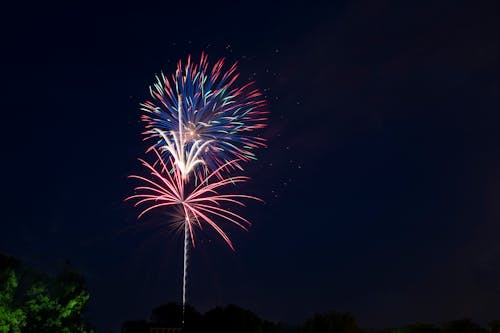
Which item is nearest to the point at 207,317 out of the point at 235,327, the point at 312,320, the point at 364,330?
the point at 235,327

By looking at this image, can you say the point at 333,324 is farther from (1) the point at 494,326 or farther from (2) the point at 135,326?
(2) the point at 135,326

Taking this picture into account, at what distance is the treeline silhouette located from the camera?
4462 centimetres

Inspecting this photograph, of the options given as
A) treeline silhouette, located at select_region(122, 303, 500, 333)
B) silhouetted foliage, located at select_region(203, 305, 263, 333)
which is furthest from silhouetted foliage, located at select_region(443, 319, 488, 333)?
silhouetted foliage, located at select_region(203, 305, 263, 333)

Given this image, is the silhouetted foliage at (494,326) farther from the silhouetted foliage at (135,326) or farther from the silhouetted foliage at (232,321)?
the silhouetted foliage at (135,326)

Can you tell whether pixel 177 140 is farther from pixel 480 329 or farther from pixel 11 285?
pixel 480 329

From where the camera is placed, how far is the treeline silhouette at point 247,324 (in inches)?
1757

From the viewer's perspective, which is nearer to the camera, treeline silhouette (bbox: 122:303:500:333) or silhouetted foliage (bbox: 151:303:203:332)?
treeline silhouette (bbox: 122:303:500:333)

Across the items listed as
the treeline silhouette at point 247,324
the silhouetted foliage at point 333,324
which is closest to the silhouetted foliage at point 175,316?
the treeline silhouette at point 247,324

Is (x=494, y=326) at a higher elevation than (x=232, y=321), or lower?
lower

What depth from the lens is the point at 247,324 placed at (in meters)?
55.7

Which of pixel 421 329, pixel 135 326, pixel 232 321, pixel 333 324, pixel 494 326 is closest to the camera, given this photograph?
pixel 494 326

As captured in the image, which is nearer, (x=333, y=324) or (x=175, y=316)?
(x=333, y=324)

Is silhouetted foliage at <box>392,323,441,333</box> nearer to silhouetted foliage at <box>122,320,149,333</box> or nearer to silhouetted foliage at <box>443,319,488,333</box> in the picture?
silhouetted foliage at <box>443,319,488,333</box>

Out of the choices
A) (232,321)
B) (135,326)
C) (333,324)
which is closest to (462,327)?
(333,324)
